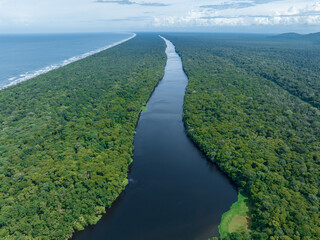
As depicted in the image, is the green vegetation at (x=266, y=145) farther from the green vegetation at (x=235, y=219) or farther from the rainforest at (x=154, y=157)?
the green vegetation at (x=235, y=219)

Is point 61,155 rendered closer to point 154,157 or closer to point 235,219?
point 154,157

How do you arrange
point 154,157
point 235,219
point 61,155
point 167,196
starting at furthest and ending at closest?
point 154,157 → point 61,155 → point 167,196 → point 235,219

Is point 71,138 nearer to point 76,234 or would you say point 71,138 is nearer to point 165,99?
point 76,234

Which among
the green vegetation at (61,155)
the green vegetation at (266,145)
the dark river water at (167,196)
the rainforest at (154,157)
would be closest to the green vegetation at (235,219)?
the rainforest at (154,157)

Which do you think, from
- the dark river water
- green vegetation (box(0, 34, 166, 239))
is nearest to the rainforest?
green vegetation (box(0, 34, 166, 239))

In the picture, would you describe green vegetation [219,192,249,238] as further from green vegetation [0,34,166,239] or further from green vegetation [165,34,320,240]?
green vegetation [0,34,166,239]

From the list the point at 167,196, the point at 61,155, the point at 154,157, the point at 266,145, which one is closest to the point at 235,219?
the point at 167,196

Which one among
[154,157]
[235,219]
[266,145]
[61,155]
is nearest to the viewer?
[235,219]
